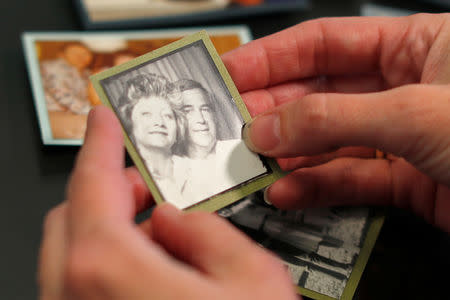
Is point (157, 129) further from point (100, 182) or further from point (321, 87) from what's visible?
point (321, 87)

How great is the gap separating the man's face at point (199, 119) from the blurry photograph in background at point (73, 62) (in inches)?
14.3

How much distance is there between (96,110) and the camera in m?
0.71

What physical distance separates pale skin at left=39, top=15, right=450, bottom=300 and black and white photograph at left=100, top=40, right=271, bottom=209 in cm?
Answer: 5

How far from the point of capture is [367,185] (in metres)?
1.01

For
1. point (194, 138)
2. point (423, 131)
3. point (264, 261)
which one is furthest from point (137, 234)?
point (423, 131)

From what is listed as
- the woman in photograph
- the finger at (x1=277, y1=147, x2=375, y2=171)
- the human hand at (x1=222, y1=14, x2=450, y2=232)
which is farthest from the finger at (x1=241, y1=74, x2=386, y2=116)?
the woman in photograph

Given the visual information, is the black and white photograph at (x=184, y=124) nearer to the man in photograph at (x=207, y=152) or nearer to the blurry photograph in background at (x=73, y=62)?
the man in photograph at (x=207, y=152)

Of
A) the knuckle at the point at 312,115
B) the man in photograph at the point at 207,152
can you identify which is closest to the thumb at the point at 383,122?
the knuckle at the point at 312,115

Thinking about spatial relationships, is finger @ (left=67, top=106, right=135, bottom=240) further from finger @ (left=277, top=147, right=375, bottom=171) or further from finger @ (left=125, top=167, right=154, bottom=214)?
finger @ (left=277, top=147, right=375, bottom=171)

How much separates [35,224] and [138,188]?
1.08ft

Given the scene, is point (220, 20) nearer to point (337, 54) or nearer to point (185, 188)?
Result: point (337, 54)

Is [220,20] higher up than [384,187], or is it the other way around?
[220,20]

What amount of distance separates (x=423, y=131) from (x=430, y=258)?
1.41 feet

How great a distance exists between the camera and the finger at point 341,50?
96cm
